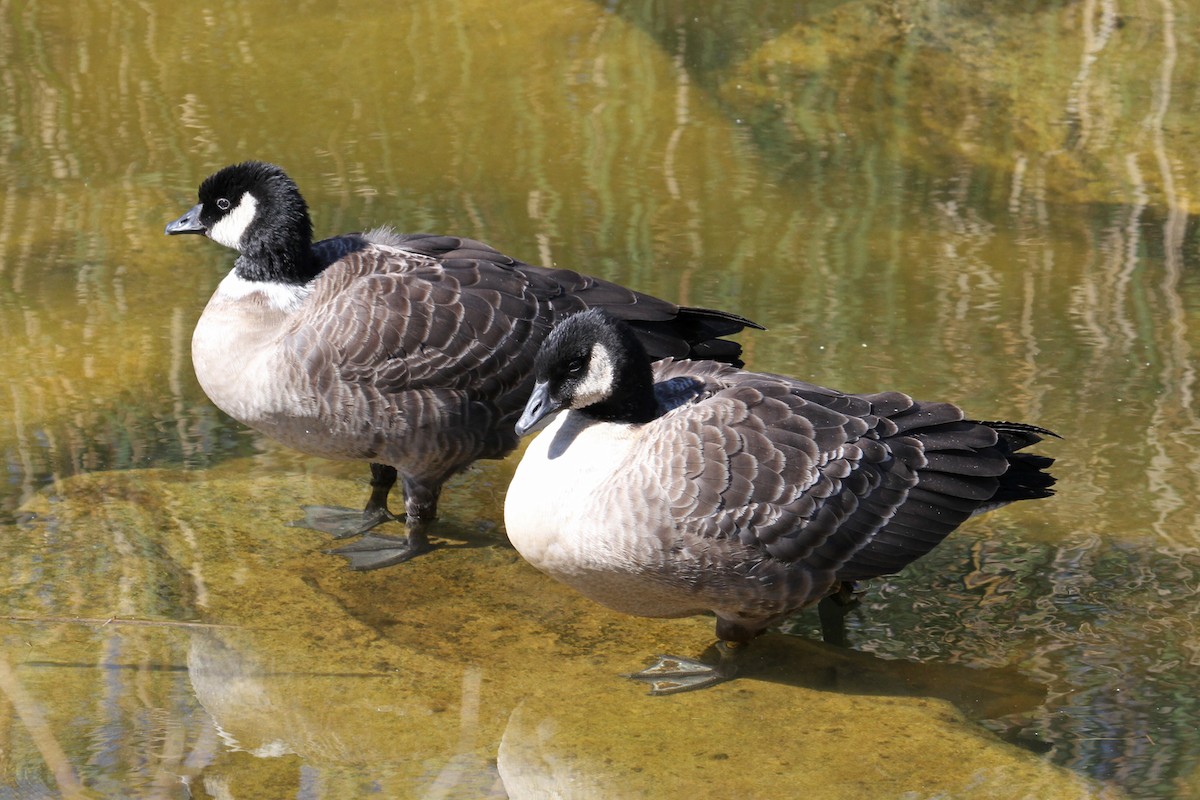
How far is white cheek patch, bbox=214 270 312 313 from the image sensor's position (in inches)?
239

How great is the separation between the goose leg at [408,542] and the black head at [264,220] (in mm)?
1085

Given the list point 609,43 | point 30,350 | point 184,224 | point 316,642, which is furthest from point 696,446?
point 609,43

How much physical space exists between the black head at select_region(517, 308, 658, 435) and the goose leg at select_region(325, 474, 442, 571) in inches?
43.8

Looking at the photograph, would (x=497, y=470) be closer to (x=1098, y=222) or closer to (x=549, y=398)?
(x=549, y=398)

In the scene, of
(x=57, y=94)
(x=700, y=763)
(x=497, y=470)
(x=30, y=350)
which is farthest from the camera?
(x=57, y=94)

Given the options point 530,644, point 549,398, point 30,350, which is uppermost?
point 549,398

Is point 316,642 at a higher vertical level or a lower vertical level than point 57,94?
lower

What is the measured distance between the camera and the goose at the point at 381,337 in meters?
5.83

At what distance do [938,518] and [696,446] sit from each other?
3.33 ft

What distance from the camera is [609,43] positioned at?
11820 millimetres

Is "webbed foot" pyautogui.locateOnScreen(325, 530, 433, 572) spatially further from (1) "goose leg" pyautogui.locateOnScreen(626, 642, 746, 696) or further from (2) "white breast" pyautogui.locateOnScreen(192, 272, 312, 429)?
(1) "goose leg" pyautogui.locateOnScreen(626, 642, 746, 696)

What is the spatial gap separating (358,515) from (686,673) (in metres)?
2.02

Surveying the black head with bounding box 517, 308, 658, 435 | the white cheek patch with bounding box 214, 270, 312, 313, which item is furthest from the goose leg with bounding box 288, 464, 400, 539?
the black head with bounding box 517, 308, 658, 435

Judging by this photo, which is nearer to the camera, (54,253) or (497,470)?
(497,470)
